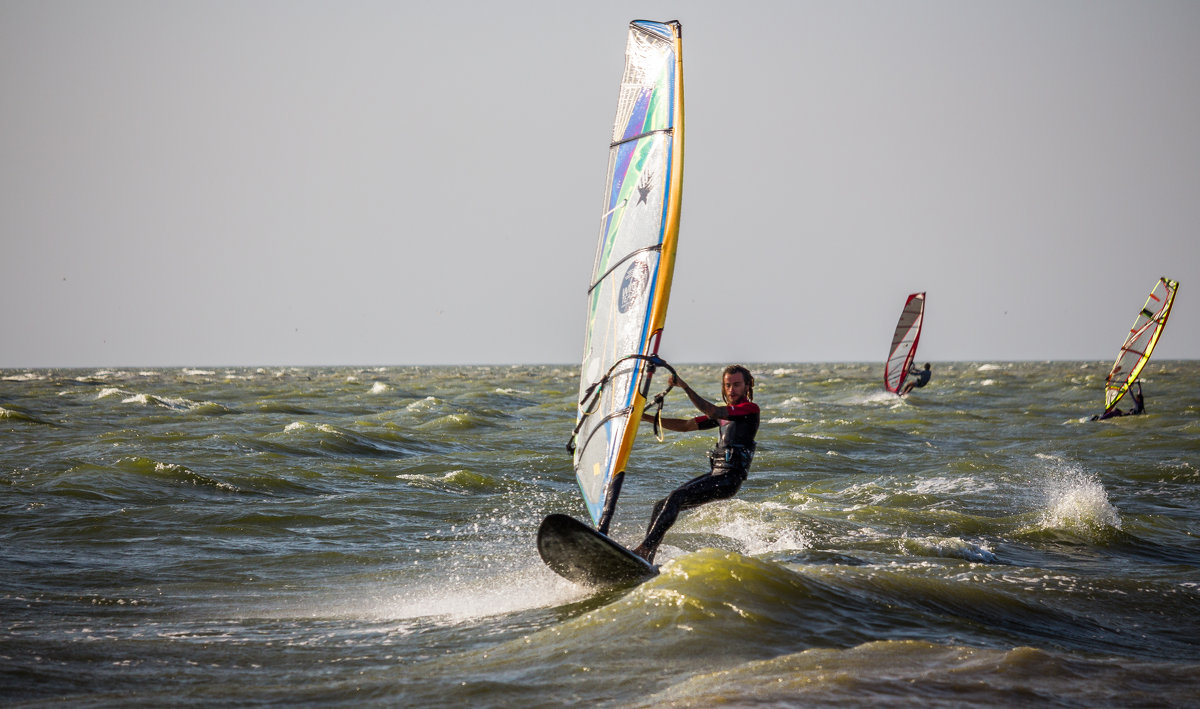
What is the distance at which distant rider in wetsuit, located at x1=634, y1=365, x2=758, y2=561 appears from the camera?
21.4 feet

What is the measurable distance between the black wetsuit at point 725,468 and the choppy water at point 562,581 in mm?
376

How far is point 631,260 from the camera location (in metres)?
6.32

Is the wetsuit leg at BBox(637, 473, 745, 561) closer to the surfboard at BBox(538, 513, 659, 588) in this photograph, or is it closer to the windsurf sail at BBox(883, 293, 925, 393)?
the surfboard at BBox(538, 513, 659, 588)

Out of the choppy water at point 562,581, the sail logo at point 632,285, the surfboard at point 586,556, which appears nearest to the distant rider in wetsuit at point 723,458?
the surfboard at point 586,556

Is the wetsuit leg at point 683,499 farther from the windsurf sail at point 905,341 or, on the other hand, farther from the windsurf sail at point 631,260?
the windsurf sail at point 905,341

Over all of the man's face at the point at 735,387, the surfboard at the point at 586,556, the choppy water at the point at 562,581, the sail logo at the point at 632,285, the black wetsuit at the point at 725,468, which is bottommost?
the choppy water at the point at 562,581

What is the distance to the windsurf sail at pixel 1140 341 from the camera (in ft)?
65.2

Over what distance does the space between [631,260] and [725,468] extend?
163 cm

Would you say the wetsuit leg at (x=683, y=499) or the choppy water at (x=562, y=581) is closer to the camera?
the choppy water at (x=562, y=581)

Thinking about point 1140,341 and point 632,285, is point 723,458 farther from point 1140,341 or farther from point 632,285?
point 1140,341

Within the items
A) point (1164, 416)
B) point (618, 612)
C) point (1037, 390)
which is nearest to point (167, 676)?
point (618, 612)

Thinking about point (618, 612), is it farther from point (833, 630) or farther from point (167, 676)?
point (167, 676)

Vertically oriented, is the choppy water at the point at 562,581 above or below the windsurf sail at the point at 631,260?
below

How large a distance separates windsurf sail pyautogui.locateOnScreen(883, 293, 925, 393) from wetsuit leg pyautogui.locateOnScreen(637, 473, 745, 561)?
21027mm
